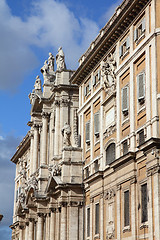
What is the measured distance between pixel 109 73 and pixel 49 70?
62.1 ft

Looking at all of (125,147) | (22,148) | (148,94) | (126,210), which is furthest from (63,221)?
(22,148)

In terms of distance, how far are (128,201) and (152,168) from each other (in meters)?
4.66

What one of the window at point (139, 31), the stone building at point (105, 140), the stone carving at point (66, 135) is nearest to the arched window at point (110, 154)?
the stone building at point (105, 140)

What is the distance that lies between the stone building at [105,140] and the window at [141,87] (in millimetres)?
62

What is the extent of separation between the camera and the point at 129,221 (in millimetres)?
32625

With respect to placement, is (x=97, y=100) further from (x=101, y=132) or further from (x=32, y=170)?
(x=32, y=170)

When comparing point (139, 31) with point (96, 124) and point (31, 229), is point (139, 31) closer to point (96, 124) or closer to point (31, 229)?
point (96, 124)

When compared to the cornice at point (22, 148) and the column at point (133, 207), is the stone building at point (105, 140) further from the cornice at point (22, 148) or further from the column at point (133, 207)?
the cornice at point (22, 148)

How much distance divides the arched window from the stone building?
0.07 metres

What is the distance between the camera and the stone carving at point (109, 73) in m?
38.0

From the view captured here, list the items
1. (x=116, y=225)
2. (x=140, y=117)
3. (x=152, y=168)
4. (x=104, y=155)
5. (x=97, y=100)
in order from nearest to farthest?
(x=152, y=168) < (x=140, y=117) < (x=116, y=225) < (x=104, y=155) < (x=97, y=100)

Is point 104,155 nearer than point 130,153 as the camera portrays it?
No

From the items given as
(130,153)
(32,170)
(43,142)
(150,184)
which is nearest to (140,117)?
(130,153)

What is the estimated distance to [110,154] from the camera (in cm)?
3759
